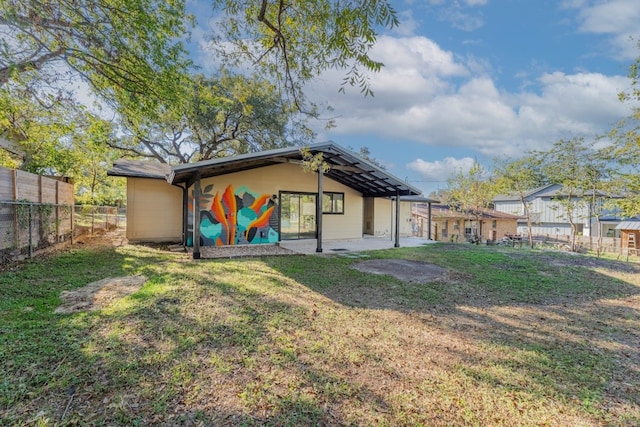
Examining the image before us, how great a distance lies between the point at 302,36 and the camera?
474 centimetres

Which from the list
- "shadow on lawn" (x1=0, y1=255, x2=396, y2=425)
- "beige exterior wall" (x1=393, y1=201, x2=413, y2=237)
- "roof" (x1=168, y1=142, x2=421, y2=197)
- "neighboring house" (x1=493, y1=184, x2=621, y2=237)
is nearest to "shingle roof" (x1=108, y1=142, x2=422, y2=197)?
"roof" (x1=168, y1=142, x2=421, y2=197)

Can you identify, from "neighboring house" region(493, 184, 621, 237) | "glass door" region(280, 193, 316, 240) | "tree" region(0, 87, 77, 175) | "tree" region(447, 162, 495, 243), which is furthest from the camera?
"neighboring house" region(493, 184, 621, 237)

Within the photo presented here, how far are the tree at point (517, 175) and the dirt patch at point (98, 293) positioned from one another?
66.6 feet

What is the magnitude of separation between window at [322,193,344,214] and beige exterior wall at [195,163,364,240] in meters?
0.17

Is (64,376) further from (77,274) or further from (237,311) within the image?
(77,274)

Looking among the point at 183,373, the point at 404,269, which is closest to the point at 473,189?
the point at 404,269

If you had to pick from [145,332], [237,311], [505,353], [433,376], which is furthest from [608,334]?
[145,332]

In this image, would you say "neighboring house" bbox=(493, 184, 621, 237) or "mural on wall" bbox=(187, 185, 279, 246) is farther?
"neighboring house" bbox=(493, 184, 621, 237)

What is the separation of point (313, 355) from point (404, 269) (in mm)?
5010

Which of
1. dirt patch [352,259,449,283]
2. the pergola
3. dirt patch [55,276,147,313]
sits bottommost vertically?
dirt patch [352,259,449,283]

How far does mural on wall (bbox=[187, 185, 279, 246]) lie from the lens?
1011cm

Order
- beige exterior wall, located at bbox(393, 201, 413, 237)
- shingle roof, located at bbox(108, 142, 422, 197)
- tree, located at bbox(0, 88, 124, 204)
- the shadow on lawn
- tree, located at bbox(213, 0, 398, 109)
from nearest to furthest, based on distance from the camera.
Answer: the shadow on lawn, tree, located at bbox(213, 0, 398, 109), tree, located at bbox(0, 88, 124, 204), shingle roof, located at bbox(108, 142, 422, 197), beige exterior wall, located at bbox(393, 201, 413, 237)

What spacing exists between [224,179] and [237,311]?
7.24m

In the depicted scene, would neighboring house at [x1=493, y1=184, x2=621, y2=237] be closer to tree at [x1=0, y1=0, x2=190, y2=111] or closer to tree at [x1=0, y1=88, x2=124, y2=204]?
tree at [x1=0, y1=0, x2=190, y2=111]
